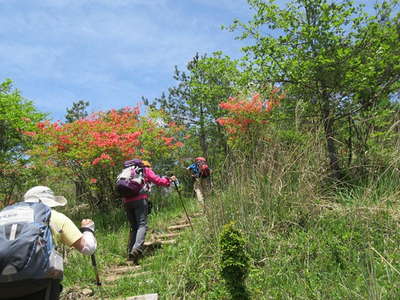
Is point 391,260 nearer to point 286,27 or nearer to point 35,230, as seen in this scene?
point 35,230

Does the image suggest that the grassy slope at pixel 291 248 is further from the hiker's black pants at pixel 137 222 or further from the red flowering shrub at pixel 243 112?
the red flowering shrub at pixel 243 112

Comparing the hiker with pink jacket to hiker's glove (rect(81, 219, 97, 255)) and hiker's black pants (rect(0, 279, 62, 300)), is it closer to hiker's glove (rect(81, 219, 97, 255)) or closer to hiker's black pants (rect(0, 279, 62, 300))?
hiker's glove (rect(81, 219, 97, 255))

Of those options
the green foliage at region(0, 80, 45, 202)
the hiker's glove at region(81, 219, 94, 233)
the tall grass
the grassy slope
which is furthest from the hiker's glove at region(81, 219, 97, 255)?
the green foliage at region(0, 80, 45, 202)

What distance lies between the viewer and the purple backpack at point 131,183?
16.6ft

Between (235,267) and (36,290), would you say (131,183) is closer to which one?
(235,267)

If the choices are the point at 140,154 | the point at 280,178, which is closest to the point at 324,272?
the point at 280,178

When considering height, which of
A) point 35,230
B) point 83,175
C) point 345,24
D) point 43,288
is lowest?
point 43,288

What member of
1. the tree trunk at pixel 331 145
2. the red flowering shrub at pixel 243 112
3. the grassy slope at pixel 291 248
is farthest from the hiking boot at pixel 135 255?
the red flowering shrub at pixel 243 112

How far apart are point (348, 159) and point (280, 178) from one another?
1827mm

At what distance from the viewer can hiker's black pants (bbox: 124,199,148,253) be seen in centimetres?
498

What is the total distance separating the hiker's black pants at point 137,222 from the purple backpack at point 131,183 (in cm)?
19

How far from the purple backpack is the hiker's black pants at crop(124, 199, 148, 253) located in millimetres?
188

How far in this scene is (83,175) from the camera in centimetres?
901

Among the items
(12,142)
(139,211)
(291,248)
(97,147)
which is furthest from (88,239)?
(12,142)
